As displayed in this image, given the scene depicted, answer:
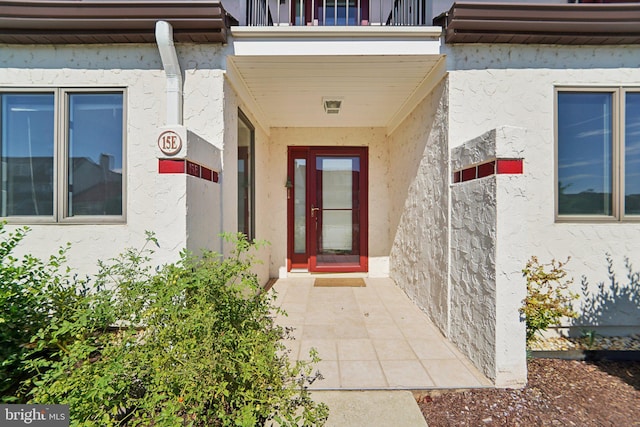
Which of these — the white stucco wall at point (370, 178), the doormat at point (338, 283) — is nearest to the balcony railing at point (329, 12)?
the white stucco wall at point (370, 178)

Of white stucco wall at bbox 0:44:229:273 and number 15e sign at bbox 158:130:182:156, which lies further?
white stucco wall at bbox 0:44:229:273

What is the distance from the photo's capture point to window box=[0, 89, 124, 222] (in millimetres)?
3010

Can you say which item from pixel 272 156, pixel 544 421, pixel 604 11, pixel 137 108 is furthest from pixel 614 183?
pixel 137 108

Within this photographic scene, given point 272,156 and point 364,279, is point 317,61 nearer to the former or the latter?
point 272,156

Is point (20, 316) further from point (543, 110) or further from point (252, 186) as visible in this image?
point (543, 110)

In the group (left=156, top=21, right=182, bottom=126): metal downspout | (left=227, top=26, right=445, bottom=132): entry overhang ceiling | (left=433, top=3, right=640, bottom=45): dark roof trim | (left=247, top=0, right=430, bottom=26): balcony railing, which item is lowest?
(left=156, top=21, right=182, bottom=126): metal downspout

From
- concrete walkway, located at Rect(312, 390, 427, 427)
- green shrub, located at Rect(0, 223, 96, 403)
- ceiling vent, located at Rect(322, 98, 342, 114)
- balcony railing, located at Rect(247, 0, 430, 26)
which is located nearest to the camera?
concrete walkway, located at Rect(312, 390, 427, 427)

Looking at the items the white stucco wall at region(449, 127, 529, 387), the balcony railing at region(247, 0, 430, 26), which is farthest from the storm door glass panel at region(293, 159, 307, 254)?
the white stucco wall at region(449, 127, 529, 387)

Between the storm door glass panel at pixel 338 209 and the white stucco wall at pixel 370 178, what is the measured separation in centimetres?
29

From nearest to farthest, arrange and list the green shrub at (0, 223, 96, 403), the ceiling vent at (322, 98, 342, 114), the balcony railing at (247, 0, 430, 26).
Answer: the green shrub at (0, 223, 96, 403) < the ceiling vent at (322, 98, 342, 114) < the balcony railing at (247, 0, 430, 26)

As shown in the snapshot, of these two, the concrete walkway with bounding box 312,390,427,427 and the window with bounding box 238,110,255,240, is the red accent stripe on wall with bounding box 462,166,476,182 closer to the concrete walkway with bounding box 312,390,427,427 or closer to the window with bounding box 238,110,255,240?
the concrete walkway with bounding box 312,390,427,427

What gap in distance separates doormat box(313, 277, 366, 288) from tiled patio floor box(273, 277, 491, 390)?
0.95ft
